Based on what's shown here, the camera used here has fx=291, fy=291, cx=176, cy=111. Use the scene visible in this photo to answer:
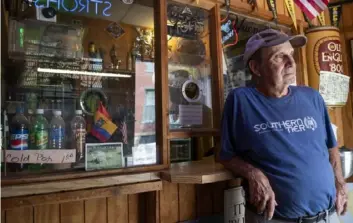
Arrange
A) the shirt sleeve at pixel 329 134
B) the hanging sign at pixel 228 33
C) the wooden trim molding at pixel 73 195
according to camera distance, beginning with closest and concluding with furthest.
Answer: the wooden trim molding at pixel 73 195 < the shirt sleeve at pixel 329 134 < the hanging sign at pixel 228 33

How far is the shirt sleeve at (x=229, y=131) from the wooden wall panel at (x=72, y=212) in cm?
67

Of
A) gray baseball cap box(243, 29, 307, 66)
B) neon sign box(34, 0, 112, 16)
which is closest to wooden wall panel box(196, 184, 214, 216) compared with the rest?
gray baseball cap box(243, 29, 307, 66)

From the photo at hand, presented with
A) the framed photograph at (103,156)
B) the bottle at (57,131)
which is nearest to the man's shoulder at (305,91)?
the framed photograph at (103,156)

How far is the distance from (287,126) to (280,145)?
98 mm

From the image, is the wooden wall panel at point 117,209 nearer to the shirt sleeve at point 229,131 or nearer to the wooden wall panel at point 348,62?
the shirt sleeve at point 229,131

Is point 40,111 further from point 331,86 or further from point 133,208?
point 331,86

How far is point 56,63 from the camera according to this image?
4.35 feet

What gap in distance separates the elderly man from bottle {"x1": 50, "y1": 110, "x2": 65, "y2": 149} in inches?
28.1

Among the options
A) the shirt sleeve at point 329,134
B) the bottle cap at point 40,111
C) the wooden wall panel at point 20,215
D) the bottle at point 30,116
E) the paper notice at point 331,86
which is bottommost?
the wooden wall panel at point 20,215

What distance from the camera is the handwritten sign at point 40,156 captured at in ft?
3.60

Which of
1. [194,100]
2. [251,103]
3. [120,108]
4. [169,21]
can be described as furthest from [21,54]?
[251,103]

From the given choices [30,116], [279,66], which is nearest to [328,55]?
[279,66]

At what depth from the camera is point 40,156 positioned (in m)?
1.14

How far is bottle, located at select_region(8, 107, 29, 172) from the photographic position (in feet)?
3.60
